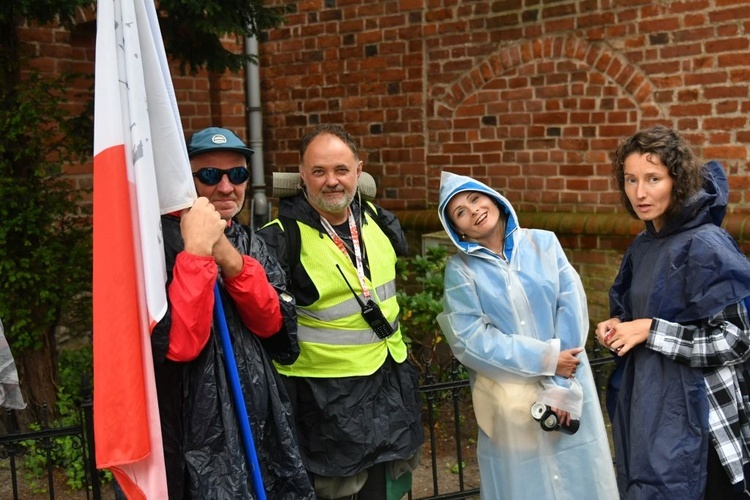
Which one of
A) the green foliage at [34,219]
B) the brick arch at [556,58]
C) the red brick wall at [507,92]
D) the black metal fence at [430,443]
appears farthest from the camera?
the brick arch at [556,58]

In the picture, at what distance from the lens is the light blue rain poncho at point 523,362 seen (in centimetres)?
283

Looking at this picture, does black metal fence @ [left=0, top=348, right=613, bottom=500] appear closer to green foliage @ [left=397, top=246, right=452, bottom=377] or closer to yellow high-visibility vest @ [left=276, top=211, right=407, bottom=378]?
green foliage @ [left=397, top=246, right=452, bottom=377]

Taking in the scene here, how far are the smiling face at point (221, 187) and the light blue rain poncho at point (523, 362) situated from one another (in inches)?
32.3

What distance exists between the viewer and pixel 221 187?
2.53 meters

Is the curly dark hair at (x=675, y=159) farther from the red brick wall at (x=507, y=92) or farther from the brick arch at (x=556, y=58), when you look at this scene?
the brick arch at (x=556, y=58)

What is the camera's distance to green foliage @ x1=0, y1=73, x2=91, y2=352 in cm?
401

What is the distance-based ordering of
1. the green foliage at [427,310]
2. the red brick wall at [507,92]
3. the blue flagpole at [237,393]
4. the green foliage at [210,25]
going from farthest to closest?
the red brick wall at [507,92]
the green foliage at [427,310]
the green foliage at [210,25]
the blue flagpole at [237,393]

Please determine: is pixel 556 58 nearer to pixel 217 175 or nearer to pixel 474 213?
pixel 474 213

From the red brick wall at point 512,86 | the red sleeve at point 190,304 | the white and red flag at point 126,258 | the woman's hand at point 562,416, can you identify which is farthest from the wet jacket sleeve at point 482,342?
the red brick wall at point 512,86

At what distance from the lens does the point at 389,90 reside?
674 cm

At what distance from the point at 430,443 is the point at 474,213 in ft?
6.70

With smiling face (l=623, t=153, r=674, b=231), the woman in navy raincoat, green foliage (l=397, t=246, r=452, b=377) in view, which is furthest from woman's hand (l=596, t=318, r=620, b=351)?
green foliage (l=397, t=246, r=452, b=377)

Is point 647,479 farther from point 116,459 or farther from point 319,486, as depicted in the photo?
point 116,459

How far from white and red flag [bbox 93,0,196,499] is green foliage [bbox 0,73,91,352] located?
6.74 ft
